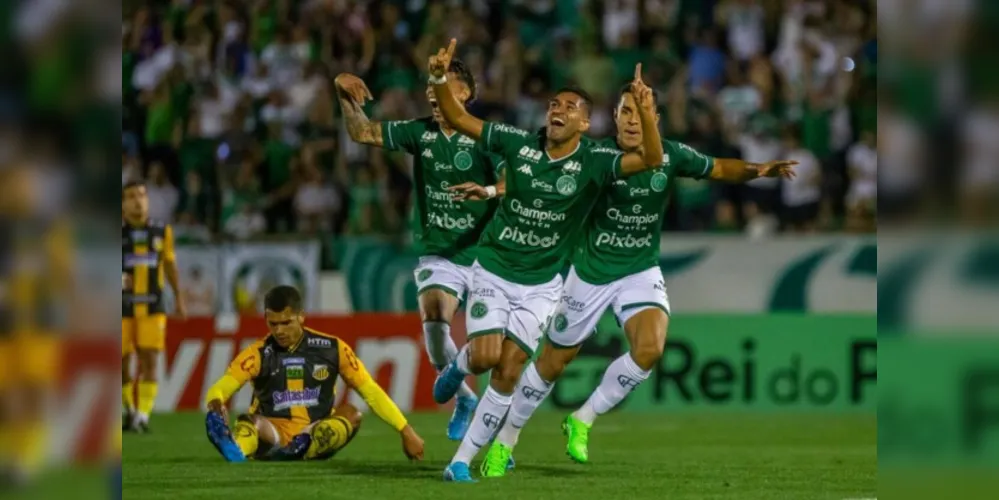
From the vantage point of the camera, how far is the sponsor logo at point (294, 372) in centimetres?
1127

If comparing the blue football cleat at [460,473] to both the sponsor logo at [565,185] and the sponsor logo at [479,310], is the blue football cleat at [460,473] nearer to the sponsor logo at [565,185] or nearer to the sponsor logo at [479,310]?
the sponsor logo at [479,310]

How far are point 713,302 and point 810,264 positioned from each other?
4.07ft

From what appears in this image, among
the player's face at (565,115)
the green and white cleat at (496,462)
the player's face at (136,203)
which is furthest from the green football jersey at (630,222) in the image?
the player's face at (136,203)

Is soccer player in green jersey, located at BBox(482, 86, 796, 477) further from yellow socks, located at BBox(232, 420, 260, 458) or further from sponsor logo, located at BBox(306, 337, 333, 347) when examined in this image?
yellow socks, located at BBox(232, 420, 260, 458)

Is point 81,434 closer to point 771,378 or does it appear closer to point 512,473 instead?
point 512,473

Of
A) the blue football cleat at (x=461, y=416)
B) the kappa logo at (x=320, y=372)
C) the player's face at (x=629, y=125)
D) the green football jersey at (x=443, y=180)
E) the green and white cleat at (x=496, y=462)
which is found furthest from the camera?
the blue football cleat at (x=461, y=416)

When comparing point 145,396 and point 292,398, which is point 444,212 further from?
point 145,396

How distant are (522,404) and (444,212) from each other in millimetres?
2294

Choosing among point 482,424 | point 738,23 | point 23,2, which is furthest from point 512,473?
point 738,23

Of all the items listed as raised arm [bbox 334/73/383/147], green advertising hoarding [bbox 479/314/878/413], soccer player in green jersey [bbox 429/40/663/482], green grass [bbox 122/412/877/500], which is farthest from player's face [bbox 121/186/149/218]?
soccer player in green jersey [bbox 429/40/663/482]

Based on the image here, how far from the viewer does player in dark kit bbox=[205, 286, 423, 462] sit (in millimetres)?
11055

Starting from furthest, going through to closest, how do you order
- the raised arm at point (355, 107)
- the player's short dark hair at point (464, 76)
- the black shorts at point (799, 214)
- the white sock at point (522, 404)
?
the black shorts at point (799, 214)
the player's short dark hair at point (464, 76)
the raised arm at point (355, 107)
the white sock at point (522, 404)

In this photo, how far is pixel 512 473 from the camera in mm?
10414

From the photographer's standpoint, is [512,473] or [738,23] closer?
[512,473]
